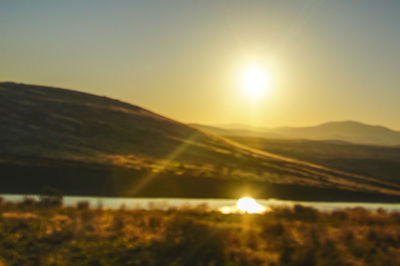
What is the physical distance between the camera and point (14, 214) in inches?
969

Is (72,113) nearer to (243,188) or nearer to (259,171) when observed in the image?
(259,171)

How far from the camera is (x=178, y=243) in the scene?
16734 millimetres

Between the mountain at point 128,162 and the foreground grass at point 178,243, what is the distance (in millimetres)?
25371

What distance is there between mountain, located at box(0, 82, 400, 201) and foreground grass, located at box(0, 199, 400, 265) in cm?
2537

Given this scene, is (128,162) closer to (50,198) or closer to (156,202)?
(156,202)

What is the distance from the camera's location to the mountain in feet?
169

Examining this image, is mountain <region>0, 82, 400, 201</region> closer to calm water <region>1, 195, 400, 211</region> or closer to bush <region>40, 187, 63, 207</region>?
calm water <region>1, 195, 400, 211</region>

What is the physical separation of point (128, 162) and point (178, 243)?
161ft

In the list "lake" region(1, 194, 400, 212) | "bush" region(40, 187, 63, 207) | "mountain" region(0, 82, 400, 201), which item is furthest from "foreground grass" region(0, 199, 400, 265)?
"mountain" region(0, 82, 400, 201)

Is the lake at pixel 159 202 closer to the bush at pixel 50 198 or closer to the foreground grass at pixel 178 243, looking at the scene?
the bush at pixel 50 198

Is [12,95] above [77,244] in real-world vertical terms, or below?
above

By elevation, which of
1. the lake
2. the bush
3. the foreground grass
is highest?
the foreground grass

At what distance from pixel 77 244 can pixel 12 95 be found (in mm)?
97729

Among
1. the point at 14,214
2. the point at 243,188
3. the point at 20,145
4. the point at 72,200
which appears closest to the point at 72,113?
the point at 20,145
